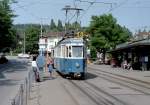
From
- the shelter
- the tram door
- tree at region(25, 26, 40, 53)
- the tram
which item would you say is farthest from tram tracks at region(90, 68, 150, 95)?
tree at region(25, 26, 40, 53)

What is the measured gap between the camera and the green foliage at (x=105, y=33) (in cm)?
8256

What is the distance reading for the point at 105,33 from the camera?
275ft

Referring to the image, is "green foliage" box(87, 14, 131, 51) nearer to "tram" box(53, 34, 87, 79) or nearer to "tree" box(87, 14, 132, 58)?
"tree" box(87, 14, 132, 58)

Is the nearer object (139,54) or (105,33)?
(139,54)

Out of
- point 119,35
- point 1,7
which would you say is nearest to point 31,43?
point 119,35

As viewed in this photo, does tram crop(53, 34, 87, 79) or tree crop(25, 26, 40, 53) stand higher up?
tree crop(25, 26, 40, 53)

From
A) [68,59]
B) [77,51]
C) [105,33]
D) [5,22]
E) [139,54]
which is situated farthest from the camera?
[105,33]

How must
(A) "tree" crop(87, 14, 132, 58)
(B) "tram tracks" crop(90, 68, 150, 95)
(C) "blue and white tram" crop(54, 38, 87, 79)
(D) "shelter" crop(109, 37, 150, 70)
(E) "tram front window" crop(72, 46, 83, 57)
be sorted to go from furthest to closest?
1. (A) "tree" crop(87, 14, 132, 58)
2. (D) "shelter" crop(109, 37, 150, 70)
3. (E) "tram front window" crop(72, 46, 83, 57)
4. (C) "blue and white tram" crop(54, 38, 87, 79)
5. (B) "tram tracks" crop(90, 68, 150, 95)

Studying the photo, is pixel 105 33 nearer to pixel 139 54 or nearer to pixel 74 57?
pixel 139 54

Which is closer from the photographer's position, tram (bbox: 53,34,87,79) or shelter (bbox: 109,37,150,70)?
tram (bbox: 53,34,87,79)

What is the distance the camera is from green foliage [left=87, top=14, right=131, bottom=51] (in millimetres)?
82562

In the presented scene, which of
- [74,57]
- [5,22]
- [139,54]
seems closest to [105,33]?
[5,22]

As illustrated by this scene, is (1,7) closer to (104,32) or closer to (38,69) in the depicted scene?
(104,32)

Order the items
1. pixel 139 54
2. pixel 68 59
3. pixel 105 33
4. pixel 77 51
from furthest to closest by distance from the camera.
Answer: pixel 105 33, pixel 139 54, pixel 77 51, pixel 68 59
